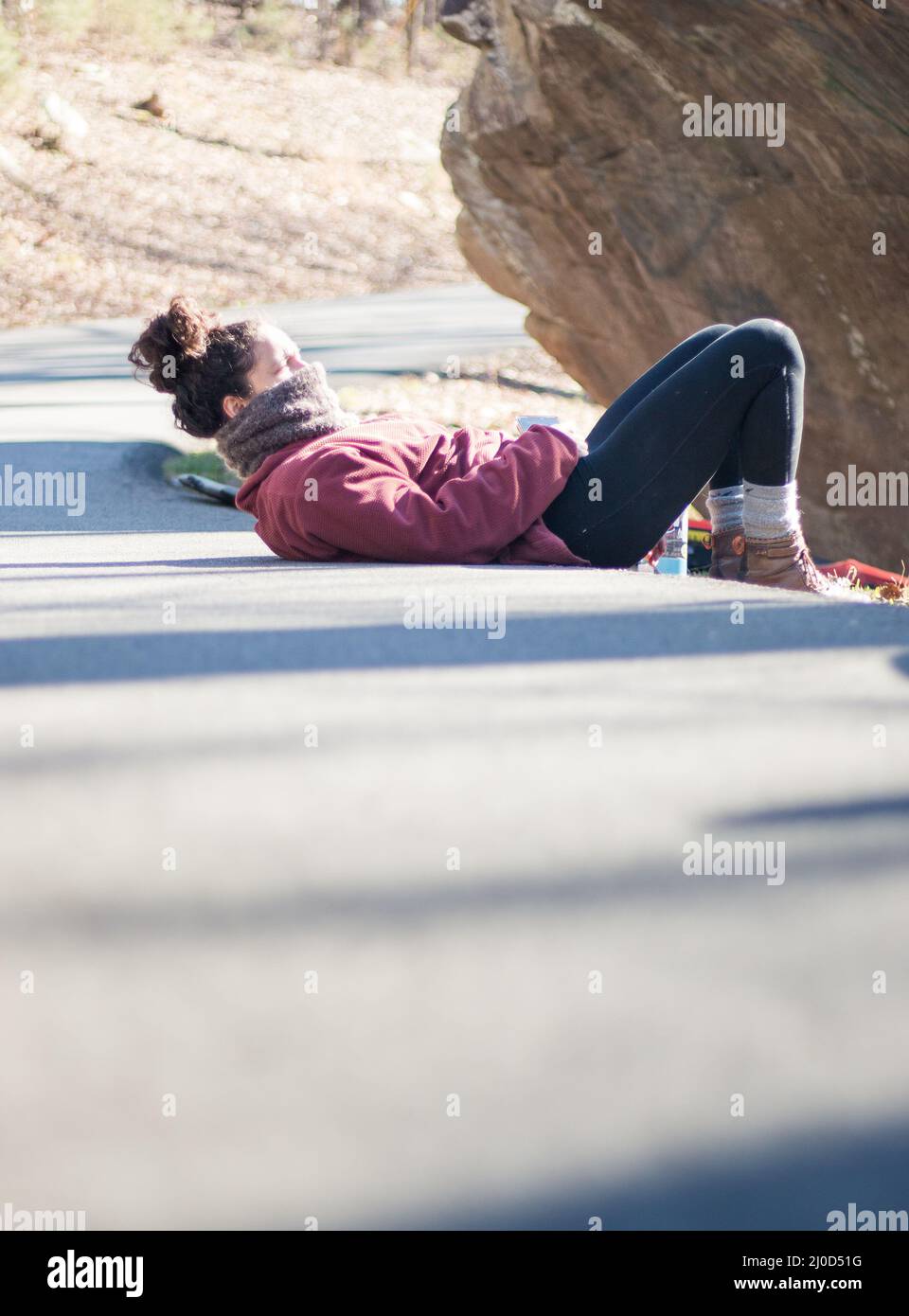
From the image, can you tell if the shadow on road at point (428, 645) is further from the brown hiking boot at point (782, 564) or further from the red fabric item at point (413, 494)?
the brown hiking boot at point (782, 564)

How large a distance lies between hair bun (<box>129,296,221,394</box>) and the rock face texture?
2639 millimetres

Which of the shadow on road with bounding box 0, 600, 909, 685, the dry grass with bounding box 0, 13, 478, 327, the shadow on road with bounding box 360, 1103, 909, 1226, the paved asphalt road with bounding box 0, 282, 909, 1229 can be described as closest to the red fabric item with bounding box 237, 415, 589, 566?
the shadow on road with bounding box 0, 600, 909, 685

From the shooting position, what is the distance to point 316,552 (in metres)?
3.93

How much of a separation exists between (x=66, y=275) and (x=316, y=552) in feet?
49.3

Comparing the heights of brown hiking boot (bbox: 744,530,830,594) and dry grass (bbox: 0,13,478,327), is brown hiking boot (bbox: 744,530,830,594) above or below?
below

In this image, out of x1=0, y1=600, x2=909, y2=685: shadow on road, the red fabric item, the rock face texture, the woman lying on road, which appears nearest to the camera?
x1=0, y1=600, x2=909, y2=685: shadow on road

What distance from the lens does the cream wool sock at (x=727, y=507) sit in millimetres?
4242

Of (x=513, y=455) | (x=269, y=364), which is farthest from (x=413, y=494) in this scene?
(x=269, y=364)

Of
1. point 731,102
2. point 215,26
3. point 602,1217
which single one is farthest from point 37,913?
point 215,26

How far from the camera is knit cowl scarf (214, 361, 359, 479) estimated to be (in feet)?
13.0

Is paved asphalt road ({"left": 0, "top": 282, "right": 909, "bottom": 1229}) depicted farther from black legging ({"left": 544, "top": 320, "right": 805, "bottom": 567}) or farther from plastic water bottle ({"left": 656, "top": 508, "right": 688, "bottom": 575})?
plastic water bottle ({"left": 656, "top": 508, "right": 688, "bottom": 575})

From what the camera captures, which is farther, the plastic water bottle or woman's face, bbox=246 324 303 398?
the plastic water bottle

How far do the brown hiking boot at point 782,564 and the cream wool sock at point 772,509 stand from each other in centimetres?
2

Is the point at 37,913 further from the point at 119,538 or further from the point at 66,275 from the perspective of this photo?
the point at 66,275
